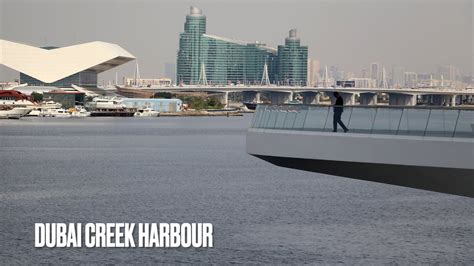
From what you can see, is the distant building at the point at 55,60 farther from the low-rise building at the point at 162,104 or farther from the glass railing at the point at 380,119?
the glass railing at the point at 380,119

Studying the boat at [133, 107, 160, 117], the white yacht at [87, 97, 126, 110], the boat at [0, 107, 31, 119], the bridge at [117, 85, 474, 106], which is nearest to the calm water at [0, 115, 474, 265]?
the bridge at [117, 85, 474, 106]

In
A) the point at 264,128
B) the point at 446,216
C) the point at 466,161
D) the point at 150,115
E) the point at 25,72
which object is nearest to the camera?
the point at 466,161

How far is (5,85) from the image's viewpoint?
14962 cm

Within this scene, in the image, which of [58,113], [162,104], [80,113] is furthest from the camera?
[162,104]

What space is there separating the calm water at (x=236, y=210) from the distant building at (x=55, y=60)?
97.6m

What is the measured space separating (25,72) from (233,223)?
123028mm

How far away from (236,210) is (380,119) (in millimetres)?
11222

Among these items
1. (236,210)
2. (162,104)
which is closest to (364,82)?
(162,104)

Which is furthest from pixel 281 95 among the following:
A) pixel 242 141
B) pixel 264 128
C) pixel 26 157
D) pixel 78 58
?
pixel 264 128

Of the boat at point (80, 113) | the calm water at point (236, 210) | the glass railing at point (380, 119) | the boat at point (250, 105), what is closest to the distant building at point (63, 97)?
the boat at point (80, 113)

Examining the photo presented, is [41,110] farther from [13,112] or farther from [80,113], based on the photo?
[13,112]

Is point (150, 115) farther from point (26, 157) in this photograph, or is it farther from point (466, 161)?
point (466, 161)

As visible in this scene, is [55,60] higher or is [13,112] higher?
[55,60]

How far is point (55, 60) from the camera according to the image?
482 feet
